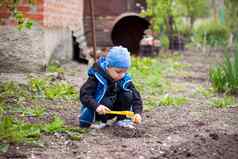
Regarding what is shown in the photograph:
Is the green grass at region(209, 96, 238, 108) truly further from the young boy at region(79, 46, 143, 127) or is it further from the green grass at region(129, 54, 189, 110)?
the young boy at region(79, 46, 143, 127)

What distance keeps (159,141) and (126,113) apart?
41cm

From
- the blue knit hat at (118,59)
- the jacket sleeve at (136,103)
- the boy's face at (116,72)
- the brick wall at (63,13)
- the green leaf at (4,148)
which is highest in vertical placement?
the brick wall at (63,13)

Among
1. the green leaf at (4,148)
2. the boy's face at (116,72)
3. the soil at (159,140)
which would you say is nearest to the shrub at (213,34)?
the soil at (159,140)

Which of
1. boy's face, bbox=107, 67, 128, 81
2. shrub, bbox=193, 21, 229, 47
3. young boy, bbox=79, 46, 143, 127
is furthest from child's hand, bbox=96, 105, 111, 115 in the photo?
shrub, bbox=193, 21, 229, 47

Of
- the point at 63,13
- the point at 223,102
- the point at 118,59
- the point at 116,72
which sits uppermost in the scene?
the point at 63,13

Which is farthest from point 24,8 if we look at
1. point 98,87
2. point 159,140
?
point 159,140

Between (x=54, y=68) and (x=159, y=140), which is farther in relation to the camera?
(x=54, y=68)

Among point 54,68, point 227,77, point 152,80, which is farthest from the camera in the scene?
point 152,80

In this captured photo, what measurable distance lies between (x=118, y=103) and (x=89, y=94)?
12.3 inches

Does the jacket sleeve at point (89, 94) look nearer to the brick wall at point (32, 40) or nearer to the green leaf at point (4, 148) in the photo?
the green leaf at point (4, 148)

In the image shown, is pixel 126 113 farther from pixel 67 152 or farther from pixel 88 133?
pixel 67 152

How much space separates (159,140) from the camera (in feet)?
15.6

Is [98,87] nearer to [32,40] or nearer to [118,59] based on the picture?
[118,59]

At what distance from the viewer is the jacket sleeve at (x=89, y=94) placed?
16.0 feet
